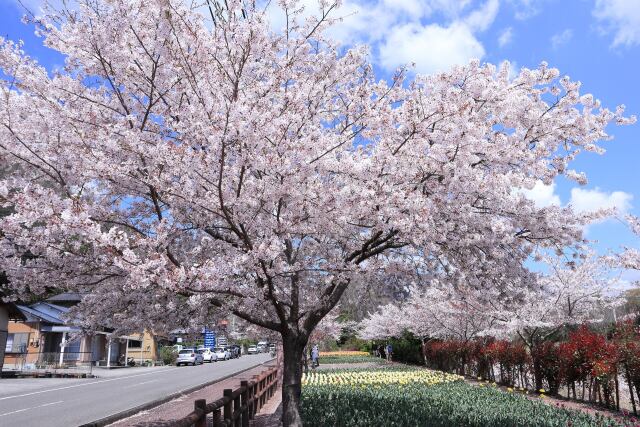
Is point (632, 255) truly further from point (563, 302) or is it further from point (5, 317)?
point (5, 317)

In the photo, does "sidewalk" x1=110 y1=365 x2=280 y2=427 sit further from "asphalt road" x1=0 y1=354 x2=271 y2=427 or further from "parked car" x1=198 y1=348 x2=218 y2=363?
"parked car" x1=198 y1=348 x2=218 y2=363

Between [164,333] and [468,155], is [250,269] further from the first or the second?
[468,155]

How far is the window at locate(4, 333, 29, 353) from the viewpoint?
1352 inches

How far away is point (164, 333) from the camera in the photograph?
7812 mm

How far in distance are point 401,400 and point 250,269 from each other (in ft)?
22.9

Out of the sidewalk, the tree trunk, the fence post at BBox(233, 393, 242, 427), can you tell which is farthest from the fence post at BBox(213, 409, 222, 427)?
the sidewalk

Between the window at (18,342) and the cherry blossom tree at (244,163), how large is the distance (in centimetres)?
3313

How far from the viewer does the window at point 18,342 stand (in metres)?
34.3

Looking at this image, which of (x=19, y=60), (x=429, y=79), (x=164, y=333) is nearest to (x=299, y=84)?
(x=429, y=79)

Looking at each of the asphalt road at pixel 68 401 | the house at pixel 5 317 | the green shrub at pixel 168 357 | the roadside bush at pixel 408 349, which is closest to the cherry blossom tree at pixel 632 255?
the asphalt road at pixel 68 401

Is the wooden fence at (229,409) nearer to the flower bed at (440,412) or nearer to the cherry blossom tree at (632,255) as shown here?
the flower bed at (440,412)

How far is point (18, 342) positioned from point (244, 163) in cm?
3689

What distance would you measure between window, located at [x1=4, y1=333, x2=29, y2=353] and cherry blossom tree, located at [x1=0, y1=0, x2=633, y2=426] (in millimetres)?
33134

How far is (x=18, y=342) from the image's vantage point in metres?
34.8
